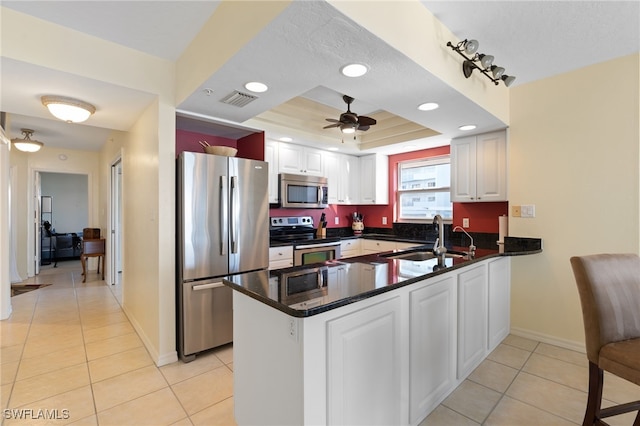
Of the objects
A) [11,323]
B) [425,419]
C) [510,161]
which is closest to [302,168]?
[510,161]

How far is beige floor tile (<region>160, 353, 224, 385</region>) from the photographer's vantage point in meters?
2.37

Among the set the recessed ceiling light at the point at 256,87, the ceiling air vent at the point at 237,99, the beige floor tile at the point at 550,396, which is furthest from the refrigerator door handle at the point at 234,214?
the beige floor tile at the point at 550,396

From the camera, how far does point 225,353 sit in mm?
2799

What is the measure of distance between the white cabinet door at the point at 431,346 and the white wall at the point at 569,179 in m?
1.53

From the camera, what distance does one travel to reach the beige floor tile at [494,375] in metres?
2.19

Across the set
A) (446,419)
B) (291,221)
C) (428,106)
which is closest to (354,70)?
(428,106)

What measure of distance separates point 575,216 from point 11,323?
6.14m

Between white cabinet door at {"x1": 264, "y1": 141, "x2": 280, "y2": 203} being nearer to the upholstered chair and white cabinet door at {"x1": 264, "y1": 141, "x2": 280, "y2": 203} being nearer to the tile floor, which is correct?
the tile floor

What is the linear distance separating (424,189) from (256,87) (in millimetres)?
3105

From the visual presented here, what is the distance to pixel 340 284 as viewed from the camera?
158 cm

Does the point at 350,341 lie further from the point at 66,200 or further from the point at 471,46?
the point at 66,200

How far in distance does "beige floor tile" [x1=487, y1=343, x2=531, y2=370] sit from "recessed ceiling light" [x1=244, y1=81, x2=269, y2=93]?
2957 mm

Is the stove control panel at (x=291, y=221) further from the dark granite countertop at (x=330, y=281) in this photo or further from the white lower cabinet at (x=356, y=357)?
the white lower cabinet at (x=356, y=357)

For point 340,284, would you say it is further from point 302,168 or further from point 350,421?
point 302,168
